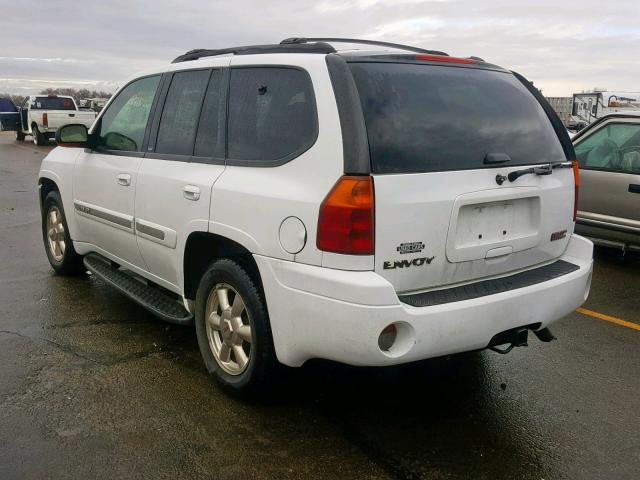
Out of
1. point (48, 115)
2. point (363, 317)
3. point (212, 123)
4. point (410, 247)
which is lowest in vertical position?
point (363, 317)

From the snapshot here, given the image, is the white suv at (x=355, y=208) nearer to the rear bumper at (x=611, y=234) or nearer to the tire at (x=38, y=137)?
the rear bumper at (x=611, y=234)

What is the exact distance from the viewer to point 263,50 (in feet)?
11.8

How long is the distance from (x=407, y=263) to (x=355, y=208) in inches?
14.5

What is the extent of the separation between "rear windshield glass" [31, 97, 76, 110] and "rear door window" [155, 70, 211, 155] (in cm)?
2265

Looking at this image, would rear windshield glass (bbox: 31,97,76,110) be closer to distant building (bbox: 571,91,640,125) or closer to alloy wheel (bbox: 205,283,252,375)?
distant building (bbox: 571,91,640,125)

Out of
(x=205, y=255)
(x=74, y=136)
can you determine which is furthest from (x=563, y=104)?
(x=205, y=255)

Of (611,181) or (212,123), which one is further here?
(611,181)

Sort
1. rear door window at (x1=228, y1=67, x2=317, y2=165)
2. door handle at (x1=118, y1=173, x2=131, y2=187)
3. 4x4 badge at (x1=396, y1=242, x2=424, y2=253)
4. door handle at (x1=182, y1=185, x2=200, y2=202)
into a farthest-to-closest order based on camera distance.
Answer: door handle at (x1=118, y1=173, x2=131, y2=187), door handle at (x1=182, y1=185, x2=200, y2=202), rear door window at (x1=228, y1=67, x2=317, y2=165), 4x4 badge at (x1=396, y1=242, x2=424, y2=253)

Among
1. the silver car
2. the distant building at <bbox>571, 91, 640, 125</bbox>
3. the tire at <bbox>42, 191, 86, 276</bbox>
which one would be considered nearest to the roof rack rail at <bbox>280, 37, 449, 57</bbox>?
the tire at <bbox>42, 191, 86, 276</bbox>

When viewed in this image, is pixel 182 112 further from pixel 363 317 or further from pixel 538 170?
pixel 538 170

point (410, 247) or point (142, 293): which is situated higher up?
point (410, 247)

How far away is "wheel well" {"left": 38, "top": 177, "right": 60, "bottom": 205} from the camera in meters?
5.70

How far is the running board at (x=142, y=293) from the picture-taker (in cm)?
390

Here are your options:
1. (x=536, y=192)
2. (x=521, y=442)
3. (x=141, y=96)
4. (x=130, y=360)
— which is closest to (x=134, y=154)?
(x=141, y=96)
